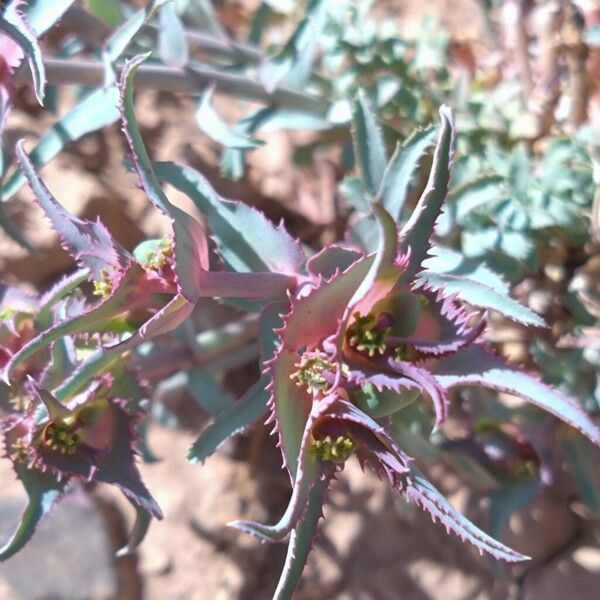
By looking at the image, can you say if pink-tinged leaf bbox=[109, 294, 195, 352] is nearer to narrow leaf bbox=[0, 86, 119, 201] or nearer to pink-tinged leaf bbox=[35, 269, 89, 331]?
pink-tinged leaf bbox=[35, 269, 89, 331]

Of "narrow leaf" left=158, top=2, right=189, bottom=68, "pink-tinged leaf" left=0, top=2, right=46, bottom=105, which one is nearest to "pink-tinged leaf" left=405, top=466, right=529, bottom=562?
"pink-tinged leaf" left=0, top=2, right=46, bottom=105

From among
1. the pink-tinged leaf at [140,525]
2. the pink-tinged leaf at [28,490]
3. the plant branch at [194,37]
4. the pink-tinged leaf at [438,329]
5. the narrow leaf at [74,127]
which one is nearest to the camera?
the pink-tinged leaf at [438,329]

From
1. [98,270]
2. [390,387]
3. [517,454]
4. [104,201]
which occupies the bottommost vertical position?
[517,454]

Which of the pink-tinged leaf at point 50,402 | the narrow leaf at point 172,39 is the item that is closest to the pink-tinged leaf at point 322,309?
the pink-tinged leaf at point 50,402

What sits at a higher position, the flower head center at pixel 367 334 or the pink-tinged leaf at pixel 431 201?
the pink-tinged leaf at pixel 431 201

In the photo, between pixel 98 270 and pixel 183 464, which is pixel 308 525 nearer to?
pixel 98 270

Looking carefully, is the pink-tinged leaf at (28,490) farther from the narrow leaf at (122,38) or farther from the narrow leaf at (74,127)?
the narrow leaf at (122,38)

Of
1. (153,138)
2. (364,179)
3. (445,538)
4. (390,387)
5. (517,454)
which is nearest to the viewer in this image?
(390,387)

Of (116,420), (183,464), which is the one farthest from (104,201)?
(116,420)
